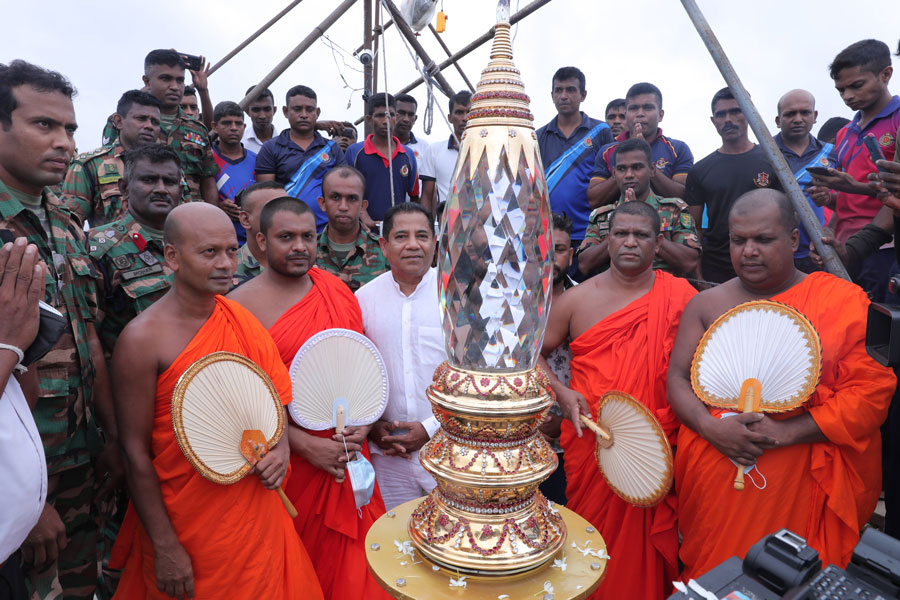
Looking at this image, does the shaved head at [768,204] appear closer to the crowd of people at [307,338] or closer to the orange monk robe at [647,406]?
the crowd of people at [307,338]

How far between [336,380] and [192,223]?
0.98 metres

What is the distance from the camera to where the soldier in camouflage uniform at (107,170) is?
4480mm

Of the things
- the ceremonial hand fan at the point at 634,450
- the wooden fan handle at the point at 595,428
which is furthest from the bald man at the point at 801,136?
the wooden fan handle at the point at 595,428

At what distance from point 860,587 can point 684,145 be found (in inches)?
217

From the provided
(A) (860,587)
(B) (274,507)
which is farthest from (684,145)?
(A) (860,587)

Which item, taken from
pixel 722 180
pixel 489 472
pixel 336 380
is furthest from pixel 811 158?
pixel 489 472

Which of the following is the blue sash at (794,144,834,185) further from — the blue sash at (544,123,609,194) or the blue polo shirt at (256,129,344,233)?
the blue polo shirt at (256,129,344,233)

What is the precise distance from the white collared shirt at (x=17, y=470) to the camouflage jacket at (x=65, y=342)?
3.59 ft

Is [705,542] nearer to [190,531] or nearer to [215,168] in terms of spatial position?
[190,531]

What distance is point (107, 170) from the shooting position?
180 inches

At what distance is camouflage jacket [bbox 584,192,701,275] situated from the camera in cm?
431

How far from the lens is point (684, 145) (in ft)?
18.7

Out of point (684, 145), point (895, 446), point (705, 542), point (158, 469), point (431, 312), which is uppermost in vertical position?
point (684, 145)

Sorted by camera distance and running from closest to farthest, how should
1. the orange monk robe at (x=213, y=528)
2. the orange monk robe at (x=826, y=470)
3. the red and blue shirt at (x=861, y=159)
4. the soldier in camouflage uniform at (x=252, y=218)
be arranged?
the orange monk robe at (x=213, y=528), the orange monk robe at (x=826, y=470), the red and blue shirt at (x=861, y=159), the soldier in camouflage uniform at (x=252, y=218)
